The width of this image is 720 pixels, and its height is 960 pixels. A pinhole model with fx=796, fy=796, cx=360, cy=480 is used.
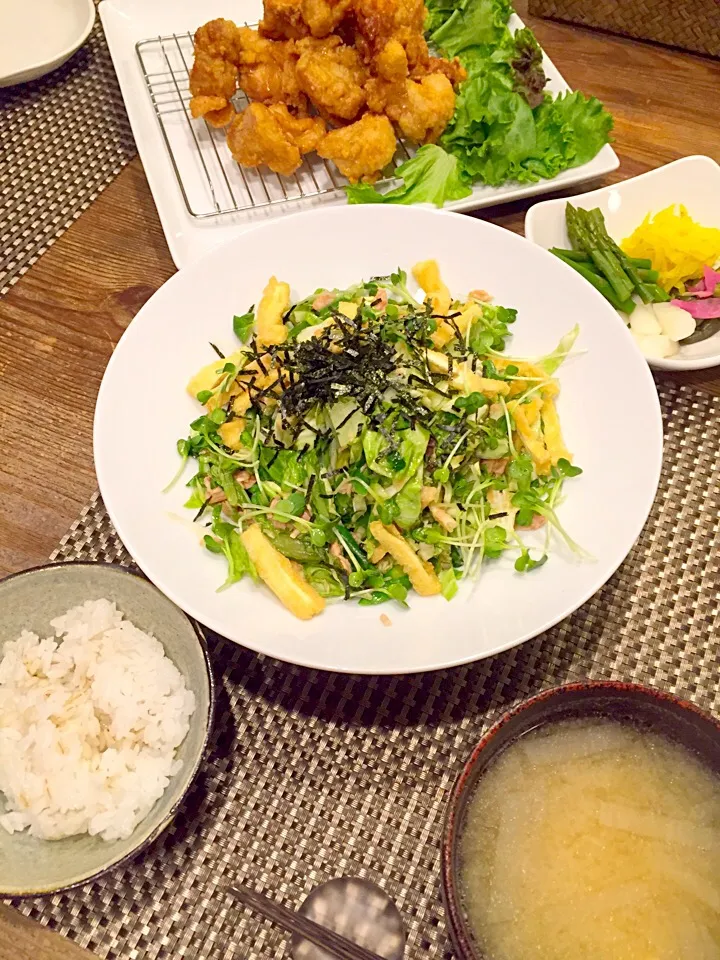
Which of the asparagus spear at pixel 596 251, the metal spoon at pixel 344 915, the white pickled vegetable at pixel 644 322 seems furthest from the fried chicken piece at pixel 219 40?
the metal spoon at pixel 344 915

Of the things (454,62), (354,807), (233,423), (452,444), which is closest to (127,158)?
(454,62)

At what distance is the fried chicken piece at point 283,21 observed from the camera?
9.30 feet

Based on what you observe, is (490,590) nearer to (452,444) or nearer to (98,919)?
(452,444)

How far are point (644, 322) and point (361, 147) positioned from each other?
114cm

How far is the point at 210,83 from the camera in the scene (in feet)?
9.53

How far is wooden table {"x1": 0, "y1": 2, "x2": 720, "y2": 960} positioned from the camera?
232 cm

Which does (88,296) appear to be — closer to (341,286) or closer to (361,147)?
(341,286)

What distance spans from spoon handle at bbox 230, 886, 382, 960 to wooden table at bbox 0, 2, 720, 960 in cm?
43

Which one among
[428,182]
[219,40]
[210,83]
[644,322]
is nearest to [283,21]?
[219,40]

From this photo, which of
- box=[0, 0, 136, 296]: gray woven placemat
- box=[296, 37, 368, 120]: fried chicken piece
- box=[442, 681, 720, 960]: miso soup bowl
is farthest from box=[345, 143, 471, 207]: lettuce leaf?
box=[442, 681, 720, 960]: miso soup bowl

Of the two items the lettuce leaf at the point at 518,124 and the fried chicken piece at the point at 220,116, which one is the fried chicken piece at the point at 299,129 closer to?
the fried chicken piece at the point at 220,116

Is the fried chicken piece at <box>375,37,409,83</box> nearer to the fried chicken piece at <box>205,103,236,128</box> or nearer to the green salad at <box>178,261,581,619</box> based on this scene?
the fried chicken piece at <box>205,103,236,128</box>

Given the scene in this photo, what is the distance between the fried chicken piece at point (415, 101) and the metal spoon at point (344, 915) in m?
2.46

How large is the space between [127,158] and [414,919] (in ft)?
9.05
